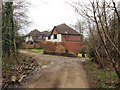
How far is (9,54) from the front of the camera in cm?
2302

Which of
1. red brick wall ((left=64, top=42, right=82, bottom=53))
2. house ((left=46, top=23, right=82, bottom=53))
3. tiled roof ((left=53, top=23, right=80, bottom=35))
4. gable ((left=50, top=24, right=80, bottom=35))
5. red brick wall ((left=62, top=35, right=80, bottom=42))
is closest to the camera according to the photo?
red brick wall ((left=64, top=42, right=82, bottom=53))

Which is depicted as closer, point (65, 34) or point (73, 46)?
point (73, 46)

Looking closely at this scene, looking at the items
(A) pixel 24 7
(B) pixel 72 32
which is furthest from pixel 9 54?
(B) pixel 72 32

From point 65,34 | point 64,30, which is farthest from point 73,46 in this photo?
point 64,30

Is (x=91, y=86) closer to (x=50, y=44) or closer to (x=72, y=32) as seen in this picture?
(x=50, y=44)

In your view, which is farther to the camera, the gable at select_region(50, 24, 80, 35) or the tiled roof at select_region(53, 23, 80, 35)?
the tiled roof at select_region(53, 23, 80, 35)

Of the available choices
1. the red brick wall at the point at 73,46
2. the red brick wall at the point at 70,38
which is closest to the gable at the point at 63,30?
the red brick wall at the point at 70,38

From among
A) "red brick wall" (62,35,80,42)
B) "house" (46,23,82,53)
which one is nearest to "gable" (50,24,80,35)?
"house" (46,23,82,53)

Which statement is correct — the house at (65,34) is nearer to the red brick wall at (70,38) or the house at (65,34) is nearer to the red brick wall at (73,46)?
the red brick wall at (70,38)

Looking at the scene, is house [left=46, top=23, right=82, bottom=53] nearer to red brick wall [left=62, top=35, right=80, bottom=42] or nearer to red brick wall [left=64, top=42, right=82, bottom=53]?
red brick wall [left=62, top=35, right=80, bottom=42]

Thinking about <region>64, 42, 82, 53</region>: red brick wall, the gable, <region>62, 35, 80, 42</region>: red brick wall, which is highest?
the gable

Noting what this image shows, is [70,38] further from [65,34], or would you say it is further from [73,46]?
[73,46]

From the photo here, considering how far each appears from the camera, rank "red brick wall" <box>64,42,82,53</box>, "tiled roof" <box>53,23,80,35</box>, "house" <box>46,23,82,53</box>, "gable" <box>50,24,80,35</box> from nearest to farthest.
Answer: "red brick wall" <box>64,42,82,53</box> → "house" <box>46,23,82,53</box> → "gable" <box>50,24,80,35</box> → "tiled roof" <box>53,23,80,35</box>

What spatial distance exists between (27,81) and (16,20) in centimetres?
1052
